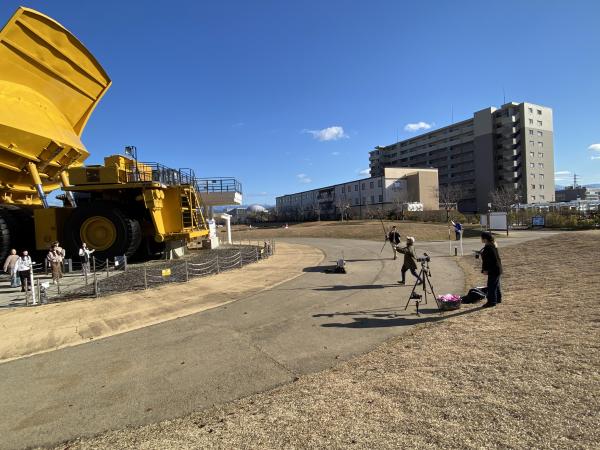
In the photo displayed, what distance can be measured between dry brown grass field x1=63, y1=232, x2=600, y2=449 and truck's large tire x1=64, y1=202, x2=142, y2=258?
539 inches

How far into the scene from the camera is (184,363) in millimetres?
5586

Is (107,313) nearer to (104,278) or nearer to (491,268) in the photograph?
(104,278)

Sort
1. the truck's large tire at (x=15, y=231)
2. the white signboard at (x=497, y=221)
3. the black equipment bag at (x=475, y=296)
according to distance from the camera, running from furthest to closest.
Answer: the white signboard at (x=497, y=221) < the truck's large tire at (x=15, y=231) < the black equipment bag at (x=475, y=296)

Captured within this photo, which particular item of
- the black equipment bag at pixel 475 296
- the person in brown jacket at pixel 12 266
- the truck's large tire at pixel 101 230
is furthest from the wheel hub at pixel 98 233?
the black equipment bag at pixel 475 296

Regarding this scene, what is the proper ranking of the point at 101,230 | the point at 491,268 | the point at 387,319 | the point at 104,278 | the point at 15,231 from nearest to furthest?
the point at 387,319 < the point at 491,268 < the point at 104,278 < the point at 15,231 < the point at 101,230

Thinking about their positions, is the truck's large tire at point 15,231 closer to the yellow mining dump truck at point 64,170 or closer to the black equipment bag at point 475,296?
the yellow mining dump truck at point 64,170

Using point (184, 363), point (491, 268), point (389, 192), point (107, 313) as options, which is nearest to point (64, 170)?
point (107, 313)

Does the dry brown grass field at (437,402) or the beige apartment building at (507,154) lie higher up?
the beige apartment building at (507,154)

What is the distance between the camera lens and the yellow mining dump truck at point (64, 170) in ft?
46.5

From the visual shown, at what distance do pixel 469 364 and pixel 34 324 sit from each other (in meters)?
8.76

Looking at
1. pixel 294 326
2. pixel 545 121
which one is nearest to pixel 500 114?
pixel 545 121

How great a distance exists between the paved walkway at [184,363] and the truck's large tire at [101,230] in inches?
357

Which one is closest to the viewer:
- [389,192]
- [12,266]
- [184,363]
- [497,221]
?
[184,363]

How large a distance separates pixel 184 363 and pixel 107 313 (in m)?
4.38
